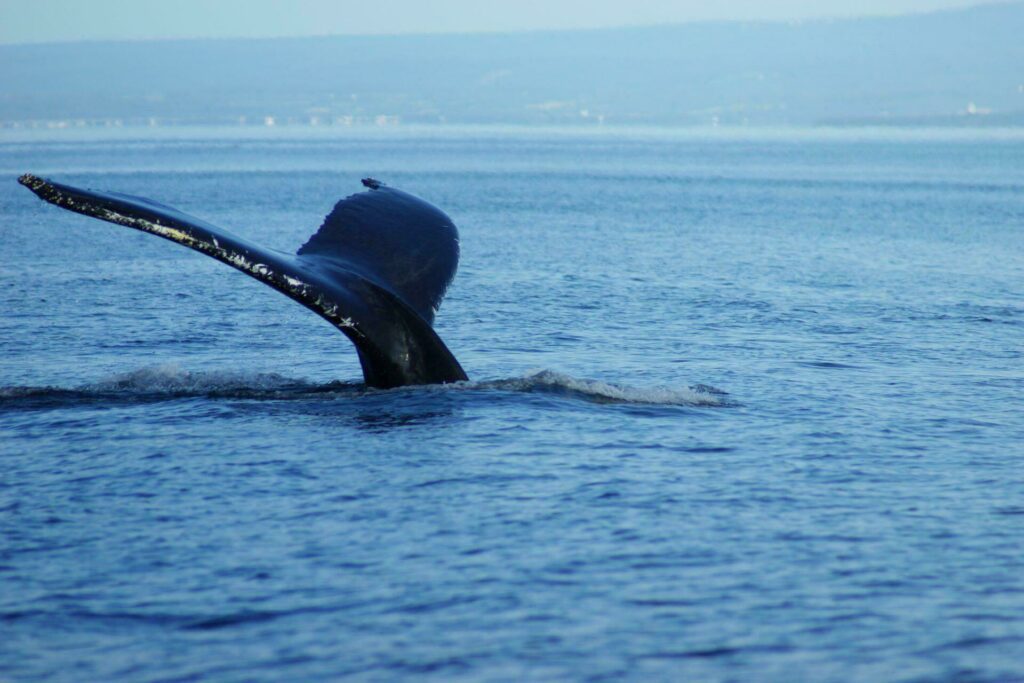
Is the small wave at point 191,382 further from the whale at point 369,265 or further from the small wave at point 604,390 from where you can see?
the small wave at point 604,390

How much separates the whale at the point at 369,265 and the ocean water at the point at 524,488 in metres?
0.57

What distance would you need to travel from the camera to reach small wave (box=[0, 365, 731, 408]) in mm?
14445

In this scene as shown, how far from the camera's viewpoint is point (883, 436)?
13172mm

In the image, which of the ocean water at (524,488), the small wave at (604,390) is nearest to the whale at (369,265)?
the ocean water at (524,488)

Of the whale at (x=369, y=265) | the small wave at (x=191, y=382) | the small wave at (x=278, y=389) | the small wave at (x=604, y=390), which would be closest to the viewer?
the whale at (x=369, y=265)

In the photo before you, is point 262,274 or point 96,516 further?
point 262,274

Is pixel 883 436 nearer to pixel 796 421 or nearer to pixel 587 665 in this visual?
pixel 796 421

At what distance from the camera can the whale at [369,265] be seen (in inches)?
451

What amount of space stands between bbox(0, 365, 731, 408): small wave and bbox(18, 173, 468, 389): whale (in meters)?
0.62

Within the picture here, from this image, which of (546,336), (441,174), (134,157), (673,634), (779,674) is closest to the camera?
(779,674)

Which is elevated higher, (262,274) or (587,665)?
(262,274)

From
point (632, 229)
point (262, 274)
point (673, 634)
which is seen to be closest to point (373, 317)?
point (262, 274)

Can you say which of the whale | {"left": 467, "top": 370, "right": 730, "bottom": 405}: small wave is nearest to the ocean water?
{"left": 467, "top": 370, "right": 730, "bottom": 405}: small wave

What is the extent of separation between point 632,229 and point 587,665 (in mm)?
37301
